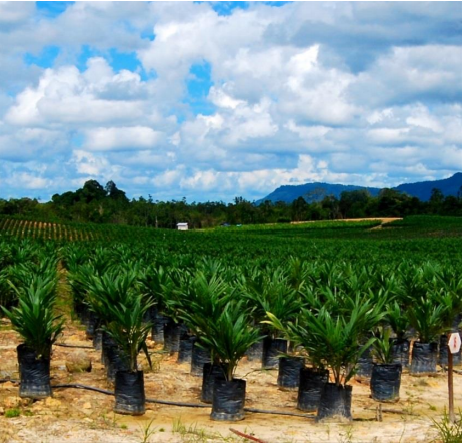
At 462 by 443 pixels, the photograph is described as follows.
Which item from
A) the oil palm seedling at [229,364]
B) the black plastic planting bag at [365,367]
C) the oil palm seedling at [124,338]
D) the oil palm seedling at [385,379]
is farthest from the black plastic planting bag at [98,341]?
the oil palm seedling at [385,379]

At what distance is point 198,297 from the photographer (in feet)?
25.7

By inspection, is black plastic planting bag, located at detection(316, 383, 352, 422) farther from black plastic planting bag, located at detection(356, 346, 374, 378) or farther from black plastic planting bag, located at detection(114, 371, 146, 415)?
black plastic planting bag, located at detection(356, 346, 374, 378)

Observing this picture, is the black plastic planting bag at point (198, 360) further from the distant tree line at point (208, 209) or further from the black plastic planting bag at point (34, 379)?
the distant tree line at point (208, 209)

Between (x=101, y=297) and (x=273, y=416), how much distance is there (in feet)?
8.19

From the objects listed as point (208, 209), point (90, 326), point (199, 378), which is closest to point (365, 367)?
point (199, 378)

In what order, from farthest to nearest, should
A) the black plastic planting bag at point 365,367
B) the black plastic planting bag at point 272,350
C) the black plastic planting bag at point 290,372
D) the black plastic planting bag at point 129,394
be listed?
the black plastic planting bag at point 272,350
the black plastic planting bag at point 365,367
the black plastic planting bag at point 290,372
the black plastic planting bag at point 129,394

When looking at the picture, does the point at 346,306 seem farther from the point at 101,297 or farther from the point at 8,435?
the point at 8,435

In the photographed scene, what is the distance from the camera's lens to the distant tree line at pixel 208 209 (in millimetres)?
103375

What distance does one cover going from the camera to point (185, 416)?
6.78 metres

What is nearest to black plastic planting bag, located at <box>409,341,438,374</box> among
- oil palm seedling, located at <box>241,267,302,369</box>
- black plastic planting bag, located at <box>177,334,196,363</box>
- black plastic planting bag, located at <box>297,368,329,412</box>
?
oil palm seedling, located at <box>241,267,302,369</box>

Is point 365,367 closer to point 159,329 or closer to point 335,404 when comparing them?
point 335,404

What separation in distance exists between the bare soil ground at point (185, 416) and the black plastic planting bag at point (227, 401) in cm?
10

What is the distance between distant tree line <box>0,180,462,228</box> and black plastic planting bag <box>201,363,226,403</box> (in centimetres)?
9338

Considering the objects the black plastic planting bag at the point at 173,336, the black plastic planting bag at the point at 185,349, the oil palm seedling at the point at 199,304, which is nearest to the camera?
the oil palm seedling at the point at 199,304
